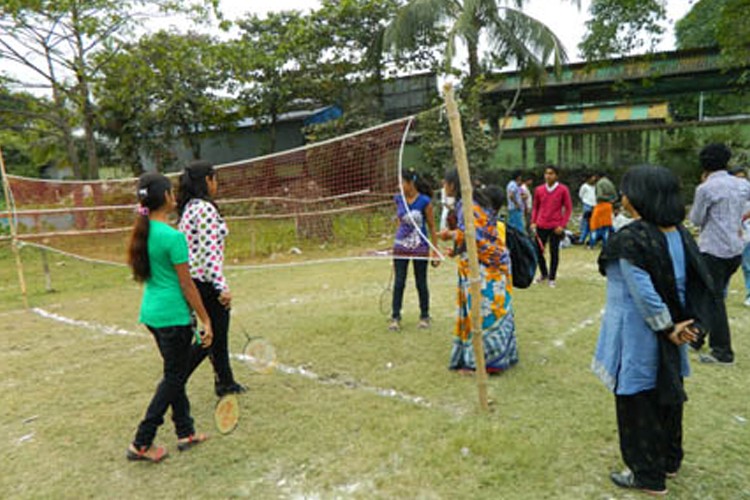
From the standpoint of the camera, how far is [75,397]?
4.40 meters

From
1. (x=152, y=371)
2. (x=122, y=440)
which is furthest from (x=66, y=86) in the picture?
(x=122, y=440)

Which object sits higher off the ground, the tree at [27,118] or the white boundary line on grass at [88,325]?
the tree at [27,118]

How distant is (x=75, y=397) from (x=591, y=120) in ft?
63.8

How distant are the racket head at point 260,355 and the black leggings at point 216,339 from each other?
62cm

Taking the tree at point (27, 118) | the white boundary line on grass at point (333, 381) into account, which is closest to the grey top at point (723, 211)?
the white boundary line on grass at point (333, 381)

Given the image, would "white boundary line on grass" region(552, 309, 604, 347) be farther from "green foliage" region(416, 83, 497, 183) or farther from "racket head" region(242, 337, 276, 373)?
"green foliage" region(416, 83, 497, 183)

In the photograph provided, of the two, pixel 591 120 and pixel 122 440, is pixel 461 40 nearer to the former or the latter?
pixel 591 120

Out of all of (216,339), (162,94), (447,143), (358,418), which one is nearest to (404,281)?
(358,418)

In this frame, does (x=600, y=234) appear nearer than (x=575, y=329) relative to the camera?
No

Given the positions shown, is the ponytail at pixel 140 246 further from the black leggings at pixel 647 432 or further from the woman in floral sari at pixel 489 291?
the black leggings at pixel 647 432

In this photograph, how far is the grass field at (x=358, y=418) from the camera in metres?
2.99

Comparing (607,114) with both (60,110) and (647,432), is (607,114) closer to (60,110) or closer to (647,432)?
(60,110)

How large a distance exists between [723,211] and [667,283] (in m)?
2.71

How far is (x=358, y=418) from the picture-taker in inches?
148
